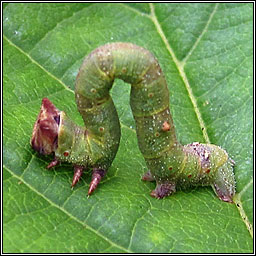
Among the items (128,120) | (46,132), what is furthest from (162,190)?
(46,132)

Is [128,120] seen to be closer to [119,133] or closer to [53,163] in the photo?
[119,133]

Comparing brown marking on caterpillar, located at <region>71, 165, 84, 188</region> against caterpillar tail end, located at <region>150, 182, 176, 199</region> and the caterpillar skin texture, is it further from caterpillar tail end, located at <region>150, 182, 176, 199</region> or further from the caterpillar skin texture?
caterpillar tail end, located at <region>150, 182, 176, 199</region>

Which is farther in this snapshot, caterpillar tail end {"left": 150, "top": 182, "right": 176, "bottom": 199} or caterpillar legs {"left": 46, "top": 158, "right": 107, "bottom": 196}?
caterpillar tail end {"left": 150, "top": 182, "right": 176, "bottom": 199}

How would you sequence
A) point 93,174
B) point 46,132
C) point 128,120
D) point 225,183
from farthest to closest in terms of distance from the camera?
point 128,120
point 225,183
point 93,174
point 46,132

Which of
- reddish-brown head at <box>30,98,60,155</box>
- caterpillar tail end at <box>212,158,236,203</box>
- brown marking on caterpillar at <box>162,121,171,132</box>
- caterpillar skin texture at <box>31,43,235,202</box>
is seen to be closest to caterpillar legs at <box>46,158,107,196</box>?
caterpillar skin texture at <box>31,43,235,202</box>

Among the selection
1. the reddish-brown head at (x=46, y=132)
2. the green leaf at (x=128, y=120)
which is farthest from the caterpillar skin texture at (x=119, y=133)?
the green leaf at (x=128, y=120)

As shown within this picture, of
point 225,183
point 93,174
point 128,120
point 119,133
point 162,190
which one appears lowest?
point 225,183

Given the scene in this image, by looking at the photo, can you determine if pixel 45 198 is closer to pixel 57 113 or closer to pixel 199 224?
pixel 57 113

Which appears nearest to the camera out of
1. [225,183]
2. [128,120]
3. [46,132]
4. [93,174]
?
[46,132]
